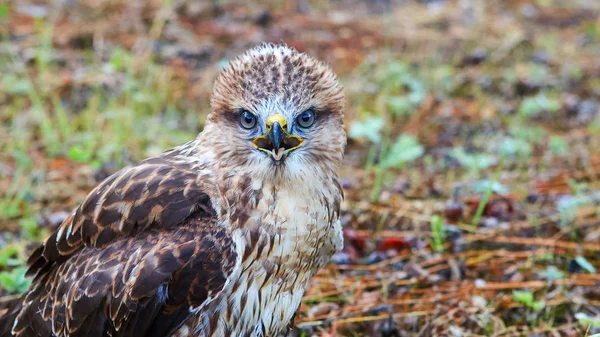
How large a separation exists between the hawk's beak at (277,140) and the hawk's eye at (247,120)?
75mm

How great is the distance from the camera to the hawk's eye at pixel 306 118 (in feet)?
10.4

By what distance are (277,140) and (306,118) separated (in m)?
0.23

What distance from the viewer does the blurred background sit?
169 inches

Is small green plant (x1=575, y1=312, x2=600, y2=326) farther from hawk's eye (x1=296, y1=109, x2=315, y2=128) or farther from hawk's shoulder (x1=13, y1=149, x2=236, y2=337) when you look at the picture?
hawk's shoulder (x1=13, y1=149, x2=236, y2=337)

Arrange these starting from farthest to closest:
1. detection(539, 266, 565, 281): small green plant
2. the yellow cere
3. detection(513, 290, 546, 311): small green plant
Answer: detection(539, 266, 565, 281): small green plant
detection(513, 290, 546, 311): small green plant
the yellow cere

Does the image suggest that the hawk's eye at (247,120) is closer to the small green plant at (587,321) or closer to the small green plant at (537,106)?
the small green plant at (587,321)

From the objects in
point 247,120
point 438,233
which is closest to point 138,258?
point 247,120

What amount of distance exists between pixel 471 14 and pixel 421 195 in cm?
458

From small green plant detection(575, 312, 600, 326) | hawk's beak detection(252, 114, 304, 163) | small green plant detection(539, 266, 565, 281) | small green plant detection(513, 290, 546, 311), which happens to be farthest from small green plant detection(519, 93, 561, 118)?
hawk's beak detection(252, 114, 304, 163)

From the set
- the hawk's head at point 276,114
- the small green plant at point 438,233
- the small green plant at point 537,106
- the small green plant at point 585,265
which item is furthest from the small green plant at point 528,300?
the small green plant at point 537,106

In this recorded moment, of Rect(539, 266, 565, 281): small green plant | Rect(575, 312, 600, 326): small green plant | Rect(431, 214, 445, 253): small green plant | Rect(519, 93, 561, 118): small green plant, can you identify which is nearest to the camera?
Rect(575, 312, 600, 326): small green plant

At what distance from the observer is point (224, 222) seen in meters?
3.14

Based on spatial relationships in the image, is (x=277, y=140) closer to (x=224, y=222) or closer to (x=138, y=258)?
(x=224, y=222)

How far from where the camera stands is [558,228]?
193 inches
